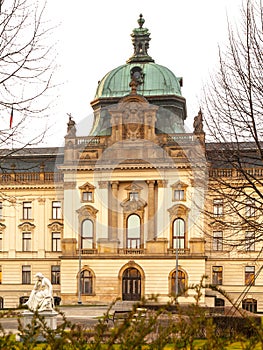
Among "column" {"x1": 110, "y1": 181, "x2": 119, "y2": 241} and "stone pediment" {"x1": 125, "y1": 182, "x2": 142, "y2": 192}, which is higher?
"stone pediment" {"x1": 125, "y1": 182, "x2": 142, "y2": 192}

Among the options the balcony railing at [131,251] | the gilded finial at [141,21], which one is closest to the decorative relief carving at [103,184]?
the balcony railing at [131,251]

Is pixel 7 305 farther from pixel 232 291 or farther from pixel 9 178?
pixel 232 291

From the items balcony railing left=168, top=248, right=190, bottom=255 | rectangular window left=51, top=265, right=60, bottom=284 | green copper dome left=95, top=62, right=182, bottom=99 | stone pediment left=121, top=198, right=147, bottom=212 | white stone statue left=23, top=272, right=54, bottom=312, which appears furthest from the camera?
green copper dome left=95, top=62, right=182, bottom=99

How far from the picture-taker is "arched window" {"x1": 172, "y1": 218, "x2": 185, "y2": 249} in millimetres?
58750

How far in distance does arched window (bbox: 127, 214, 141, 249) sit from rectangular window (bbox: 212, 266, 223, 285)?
6.49 metres

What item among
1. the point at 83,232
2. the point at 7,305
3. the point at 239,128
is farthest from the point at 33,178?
the point at 239,128

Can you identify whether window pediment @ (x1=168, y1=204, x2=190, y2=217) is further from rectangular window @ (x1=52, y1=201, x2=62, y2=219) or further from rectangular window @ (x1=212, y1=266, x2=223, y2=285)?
rectangular window @ (x1=52, y1=201, x2=62, y2=219)

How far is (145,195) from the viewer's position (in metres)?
60.0

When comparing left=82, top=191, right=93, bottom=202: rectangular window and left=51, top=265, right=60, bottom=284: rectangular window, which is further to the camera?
left=51, top=265, right=60, bottom=284: rectangular window

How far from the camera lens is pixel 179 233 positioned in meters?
59.1

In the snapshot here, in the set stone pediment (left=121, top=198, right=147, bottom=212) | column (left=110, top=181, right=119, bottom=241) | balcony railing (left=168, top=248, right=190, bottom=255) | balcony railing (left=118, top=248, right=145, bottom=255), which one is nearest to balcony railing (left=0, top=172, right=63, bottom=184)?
column (left=110, top=181, right=119, bottom=241)

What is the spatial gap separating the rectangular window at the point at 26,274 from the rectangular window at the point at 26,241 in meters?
1.39

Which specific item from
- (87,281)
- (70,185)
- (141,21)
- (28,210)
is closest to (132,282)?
(87,281)

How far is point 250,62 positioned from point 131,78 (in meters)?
44.3
